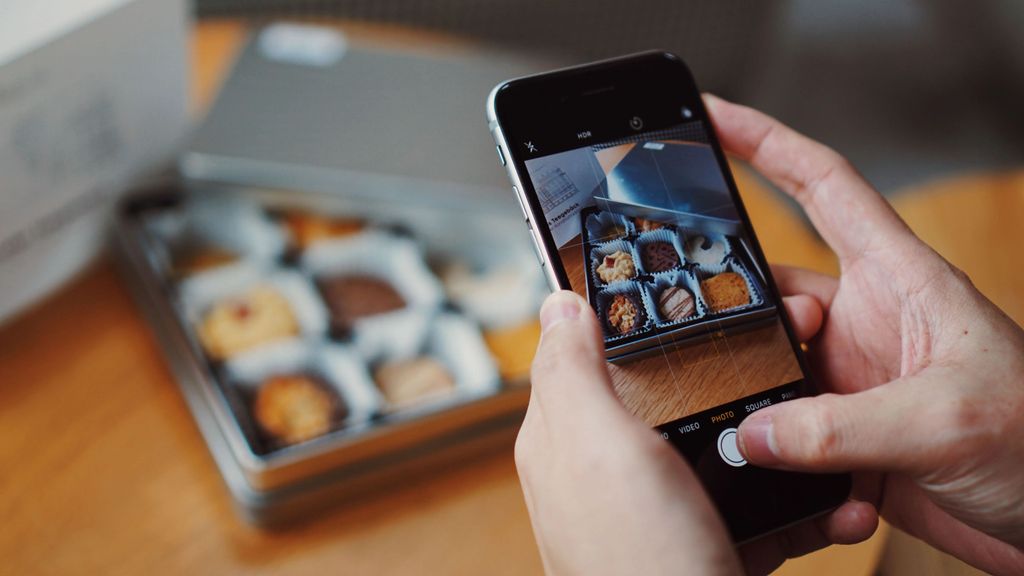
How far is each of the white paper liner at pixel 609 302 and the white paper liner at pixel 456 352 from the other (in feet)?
0.85

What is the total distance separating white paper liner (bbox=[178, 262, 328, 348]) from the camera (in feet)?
2.87

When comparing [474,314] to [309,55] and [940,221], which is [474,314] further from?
[940,221]

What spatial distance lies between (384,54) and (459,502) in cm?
57

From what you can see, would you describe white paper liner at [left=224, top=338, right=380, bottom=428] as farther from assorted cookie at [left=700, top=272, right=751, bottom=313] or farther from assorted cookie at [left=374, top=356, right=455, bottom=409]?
assorted cookie at [left=700, top=272, right=751, bottom=313]

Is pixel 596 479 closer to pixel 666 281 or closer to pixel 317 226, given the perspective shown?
pixel 666 281

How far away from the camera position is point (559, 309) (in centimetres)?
54

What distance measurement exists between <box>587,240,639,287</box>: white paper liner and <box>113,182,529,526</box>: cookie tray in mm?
245

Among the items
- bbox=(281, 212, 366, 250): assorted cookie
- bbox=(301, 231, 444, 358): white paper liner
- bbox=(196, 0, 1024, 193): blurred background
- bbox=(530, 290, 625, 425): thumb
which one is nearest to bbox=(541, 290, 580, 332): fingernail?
bbox=(530, 290, 625, 425): thumb

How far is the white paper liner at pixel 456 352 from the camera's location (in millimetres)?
855

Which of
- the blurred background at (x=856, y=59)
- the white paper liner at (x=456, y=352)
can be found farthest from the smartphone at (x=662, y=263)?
the blurred background at (x=856, y=59)

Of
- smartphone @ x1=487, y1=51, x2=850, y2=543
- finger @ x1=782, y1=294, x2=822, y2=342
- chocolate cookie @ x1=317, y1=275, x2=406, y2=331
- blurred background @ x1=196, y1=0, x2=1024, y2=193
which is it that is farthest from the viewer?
blurred background @ x1=196, y1=0, x2=1024, y2=193

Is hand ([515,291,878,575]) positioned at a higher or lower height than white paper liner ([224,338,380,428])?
lower

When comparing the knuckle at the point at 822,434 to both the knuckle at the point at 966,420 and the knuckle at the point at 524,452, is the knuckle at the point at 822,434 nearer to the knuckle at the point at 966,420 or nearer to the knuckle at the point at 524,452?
the knuckle at the point at 966,420

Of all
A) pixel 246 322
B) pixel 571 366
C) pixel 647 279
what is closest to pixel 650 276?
pixel 647 279
